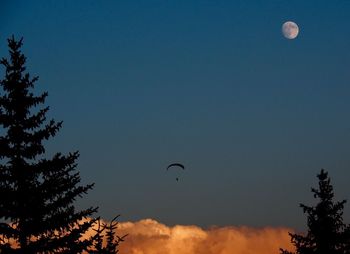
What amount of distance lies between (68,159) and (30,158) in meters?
1.80

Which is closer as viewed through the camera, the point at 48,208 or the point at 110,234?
the point at 48,208

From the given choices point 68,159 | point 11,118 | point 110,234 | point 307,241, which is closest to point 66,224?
point 68,159

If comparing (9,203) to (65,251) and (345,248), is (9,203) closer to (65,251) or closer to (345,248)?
(65,251)

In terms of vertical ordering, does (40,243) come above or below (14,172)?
below

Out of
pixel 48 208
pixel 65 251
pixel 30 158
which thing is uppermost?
pixel 30 158

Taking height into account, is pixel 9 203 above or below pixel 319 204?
below

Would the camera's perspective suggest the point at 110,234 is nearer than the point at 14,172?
No

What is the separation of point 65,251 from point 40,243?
3.95ft

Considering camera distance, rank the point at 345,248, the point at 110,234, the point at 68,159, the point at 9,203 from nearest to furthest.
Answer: the point at 9,203, the point at 68,159, the point at 345,248, the point at 110,234

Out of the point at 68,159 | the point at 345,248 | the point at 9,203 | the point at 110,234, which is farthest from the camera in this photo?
the point at 110,234

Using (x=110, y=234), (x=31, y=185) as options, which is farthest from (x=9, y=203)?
(x=110, y=234)

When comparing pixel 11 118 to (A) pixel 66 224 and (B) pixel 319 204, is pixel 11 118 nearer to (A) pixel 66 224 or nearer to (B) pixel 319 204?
(A) pixel 66 224

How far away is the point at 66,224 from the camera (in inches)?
1126

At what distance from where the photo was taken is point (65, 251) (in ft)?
92.4
